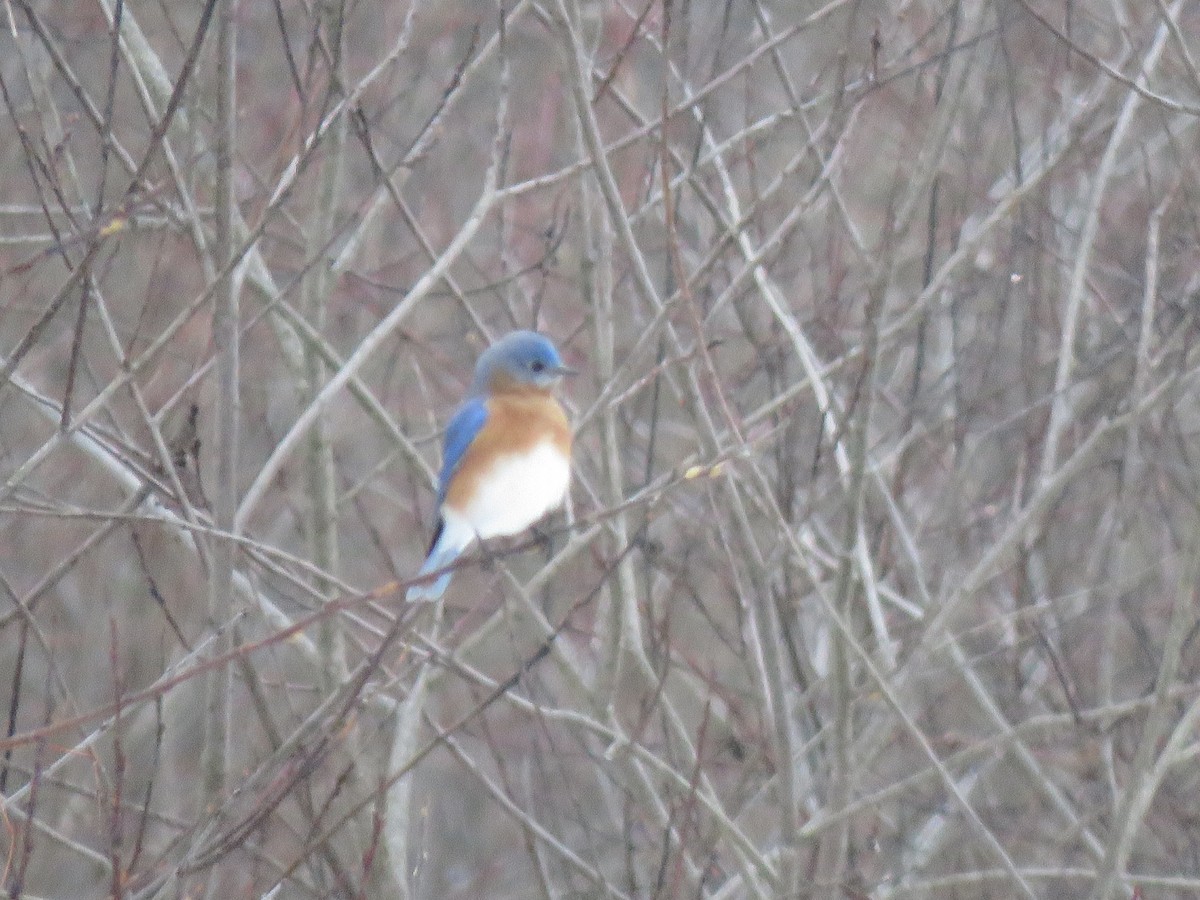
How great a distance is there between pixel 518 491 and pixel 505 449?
0.41 feet

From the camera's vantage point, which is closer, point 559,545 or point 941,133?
point 941,133

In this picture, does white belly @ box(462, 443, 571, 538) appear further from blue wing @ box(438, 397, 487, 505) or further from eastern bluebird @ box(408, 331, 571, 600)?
blue wing @ box(438, 397, 487, 505)

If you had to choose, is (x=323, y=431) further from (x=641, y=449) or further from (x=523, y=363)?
(x=641, y=449)

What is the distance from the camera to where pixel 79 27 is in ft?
24.6

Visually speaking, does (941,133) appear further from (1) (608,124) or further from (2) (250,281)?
(1) (608,124)

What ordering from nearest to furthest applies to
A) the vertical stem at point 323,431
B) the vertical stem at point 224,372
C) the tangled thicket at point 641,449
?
the vertical stem at point 224,372 < the tangled thicket at point 641,449 < the vertical stem at point 323,431

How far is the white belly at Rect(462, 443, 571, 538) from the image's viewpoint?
3.98m

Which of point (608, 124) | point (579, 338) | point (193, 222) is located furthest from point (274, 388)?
point (193, 222)

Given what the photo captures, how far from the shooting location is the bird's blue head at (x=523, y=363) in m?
4.08

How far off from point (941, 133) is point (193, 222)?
142cm

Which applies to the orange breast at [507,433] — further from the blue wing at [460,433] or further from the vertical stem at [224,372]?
the vertical stem at [224,372]

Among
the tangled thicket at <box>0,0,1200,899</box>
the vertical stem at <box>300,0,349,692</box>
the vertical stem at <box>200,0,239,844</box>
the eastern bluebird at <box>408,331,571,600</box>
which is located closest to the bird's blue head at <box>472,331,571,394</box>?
the eastern bluebird at <box>408,331,571,600</box>

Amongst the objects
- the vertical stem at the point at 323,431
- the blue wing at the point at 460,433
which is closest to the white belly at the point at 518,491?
the blue wing at the point at 460,433

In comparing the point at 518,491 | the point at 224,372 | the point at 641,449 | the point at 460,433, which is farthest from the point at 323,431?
the point at 641,449
